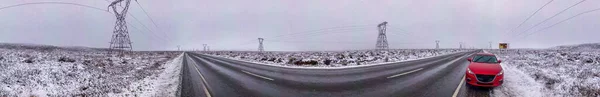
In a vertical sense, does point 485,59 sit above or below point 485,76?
above

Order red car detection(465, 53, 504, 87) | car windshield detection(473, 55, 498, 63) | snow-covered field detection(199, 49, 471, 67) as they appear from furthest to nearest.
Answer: snow-covered field detection(199, 49, 471, 67) → car windshield detection(473, 55, 498, 63) → red car detection(465, 53, 504, 87)

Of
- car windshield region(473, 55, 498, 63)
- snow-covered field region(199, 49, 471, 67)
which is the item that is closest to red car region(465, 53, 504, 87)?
car windshield region(473, 55, 498, 63)

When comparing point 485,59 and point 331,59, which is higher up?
point 485,59

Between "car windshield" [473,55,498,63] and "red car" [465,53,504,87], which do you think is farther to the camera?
"car windshield" [473,55,498,63]

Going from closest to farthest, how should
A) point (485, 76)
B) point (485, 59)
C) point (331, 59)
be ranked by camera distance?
1. point (485, 76)
2. point (485, 59)
3. point (331, 59)

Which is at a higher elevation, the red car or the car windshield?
the car windshield

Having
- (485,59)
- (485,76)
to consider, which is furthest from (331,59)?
(485,76)

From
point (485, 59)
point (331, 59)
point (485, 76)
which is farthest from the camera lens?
point (331, 59)

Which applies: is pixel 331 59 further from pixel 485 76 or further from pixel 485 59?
pixel 485 76

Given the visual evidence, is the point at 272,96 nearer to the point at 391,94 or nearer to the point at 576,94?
the point at 391,94

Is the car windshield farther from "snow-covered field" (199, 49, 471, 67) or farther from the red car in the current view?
"snow-covered field" (199, 49, 471, 67)

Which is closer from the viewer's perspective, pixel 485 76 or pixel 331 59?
pixel 485 76

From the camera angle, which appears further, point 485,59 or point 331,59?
point 331,59

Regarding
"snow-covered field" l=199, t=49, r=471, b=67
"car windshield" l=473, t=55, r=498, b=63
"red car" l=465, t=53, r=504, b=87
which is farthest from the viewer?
"snow-covered field" l=199, t=49, r=471, b=67
